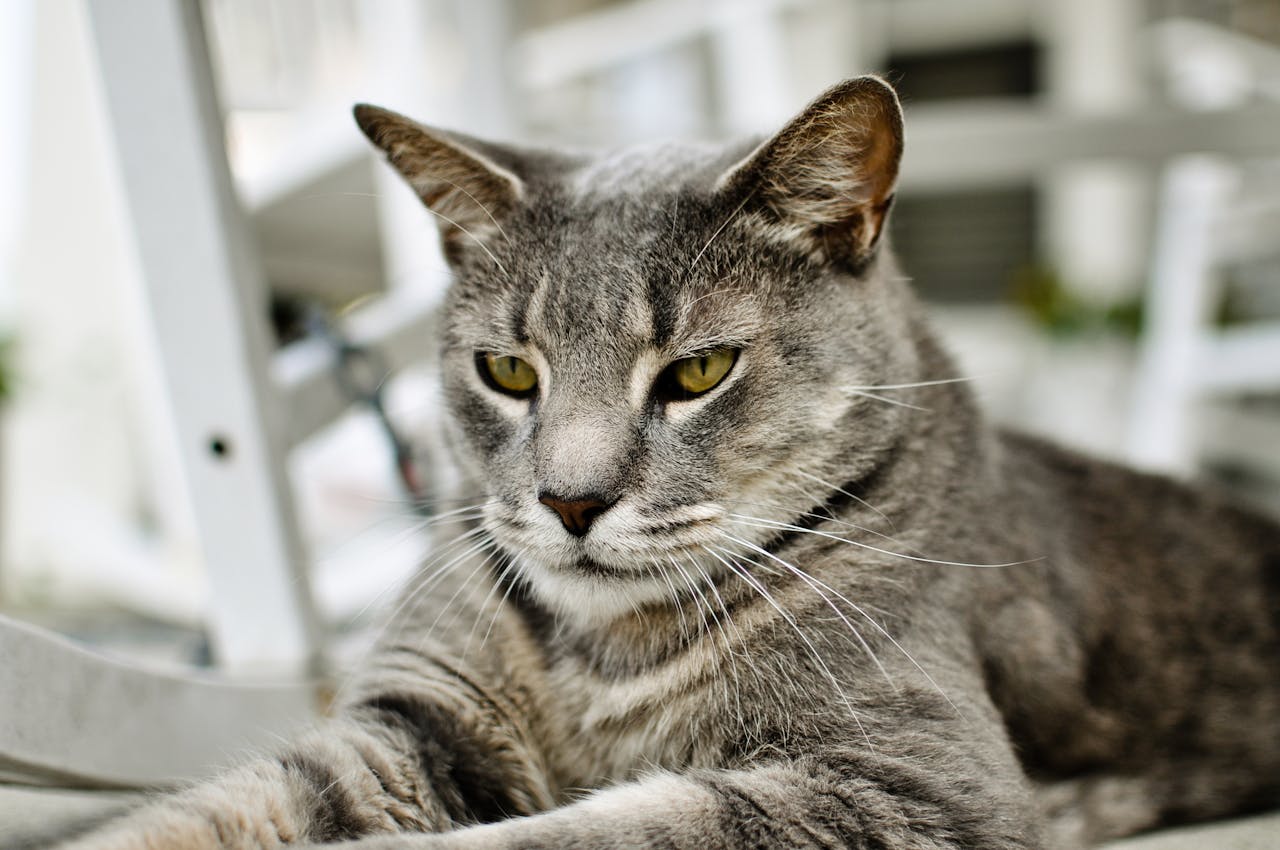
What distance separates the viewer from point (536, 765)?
3.62 ft

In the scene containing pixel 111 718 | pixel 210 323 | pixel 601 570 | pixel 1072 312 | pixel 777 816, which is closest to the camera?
pixel 777 816

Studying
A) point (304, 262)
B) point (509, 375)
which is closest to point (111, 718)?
point (509, 375)

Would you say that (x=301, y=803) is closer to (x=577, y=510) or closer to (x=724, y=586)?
(x=577, y=510)

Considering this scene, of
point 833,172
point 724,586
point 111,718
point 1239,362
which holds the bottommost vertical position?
point 1239,362

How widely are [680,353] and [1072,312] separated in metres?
4.71

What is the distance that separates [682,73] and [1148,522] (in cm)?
405

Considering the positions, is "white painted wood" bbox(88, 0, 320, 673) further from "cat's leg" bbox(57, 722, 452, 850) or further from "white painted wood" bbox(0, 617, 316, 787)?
"cat's leg" bbox(57, 722, 452, 850)

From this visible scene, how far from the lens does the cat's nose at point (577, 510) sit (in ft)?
3.16

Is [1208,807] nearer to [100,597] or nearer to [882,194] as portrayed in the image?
[882,194]

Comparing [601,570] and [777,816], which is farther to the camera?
[601,570]

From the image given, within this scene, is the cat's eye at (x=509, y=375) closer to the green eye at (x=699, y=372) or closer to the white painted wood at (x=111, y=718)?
the green eye at (x=699, y=372)

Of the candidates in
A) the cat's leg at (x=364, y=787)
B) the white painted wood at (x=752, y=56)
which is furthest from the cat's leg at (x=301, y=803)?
the white painted wood at (x=752, y=56)

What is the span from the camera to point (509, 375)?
1150 mm

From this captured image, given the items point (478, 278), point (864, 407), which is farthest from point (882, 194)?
point (478, 278)
